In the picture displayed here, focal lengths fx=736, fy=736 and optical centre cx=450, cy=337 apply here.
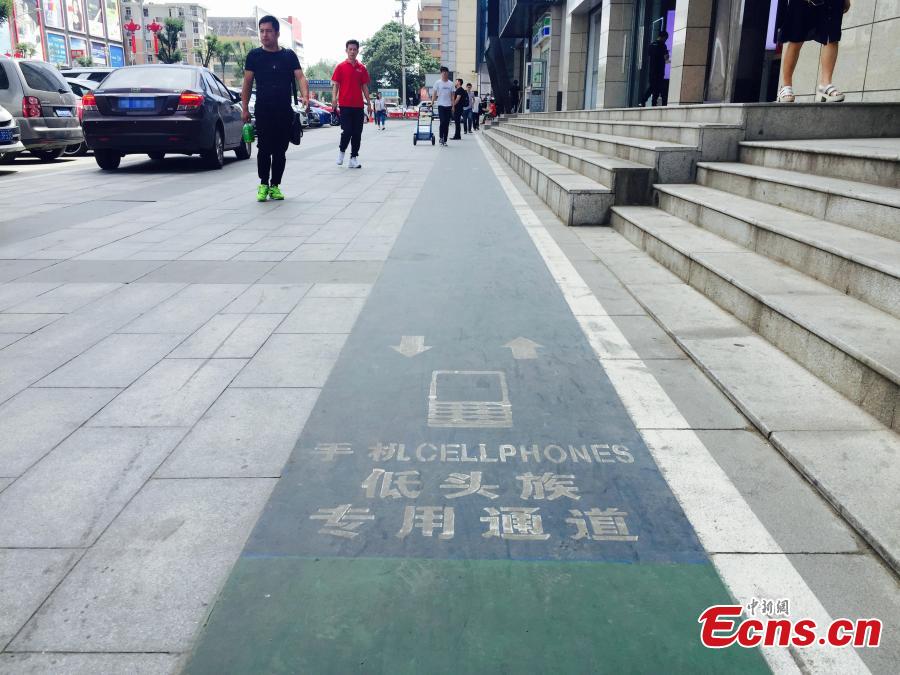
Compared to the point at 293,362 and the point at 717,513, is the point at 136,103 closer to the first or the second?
the point at 293,362

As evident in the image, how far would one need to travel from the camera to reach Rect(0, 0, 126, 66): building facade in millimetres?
85062

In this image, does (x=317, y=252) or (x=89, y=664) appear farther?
(x=317, y=252)

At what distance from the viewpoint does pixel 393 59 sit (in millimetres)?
127375

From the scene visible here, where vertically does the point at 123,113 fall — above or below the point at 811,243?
above

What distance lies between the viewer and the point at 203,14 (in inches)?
7028

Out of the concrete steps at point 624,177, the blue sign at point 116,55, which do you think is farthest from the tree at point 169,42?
the concrete steps at point 624,177

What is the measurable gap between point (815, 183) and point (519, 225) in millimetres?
3177

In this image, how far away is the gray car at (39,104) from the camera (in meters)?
13.6

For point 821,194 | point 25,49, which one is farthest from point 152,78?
point 25,49

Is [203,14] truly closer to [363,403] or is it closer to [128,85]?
[128,85]

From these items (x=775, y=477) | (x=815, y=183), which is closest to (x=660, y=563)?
(x=775, y=477)

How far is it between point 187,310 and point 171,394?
1.46 metres

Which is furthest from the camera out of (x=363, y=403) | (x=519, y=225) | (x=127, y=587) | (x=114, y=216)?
(x=114, y=216)

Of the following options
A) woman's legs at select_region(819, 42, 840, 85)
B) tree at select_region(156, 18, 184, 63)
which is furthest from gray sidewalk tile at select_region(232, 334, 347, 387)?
tree at select_region(156, 18, 184, 63)
